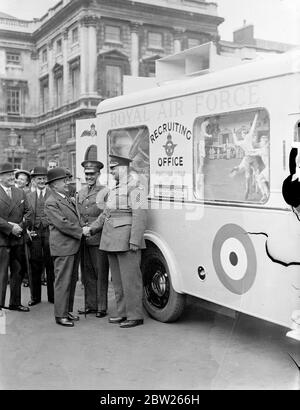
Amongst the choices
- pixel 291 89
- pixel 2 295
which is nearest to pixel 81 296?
pixel 2 295

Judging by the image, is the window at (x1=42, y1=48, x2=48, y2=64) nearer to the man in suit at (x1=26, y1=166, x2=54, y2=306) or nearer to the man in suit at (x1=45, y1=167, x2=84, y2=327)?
the man in suit at (x1=26, y1=166, x2=54, y2=306)

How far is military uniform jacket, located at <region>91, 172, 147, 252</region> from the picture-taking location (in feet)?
17.3

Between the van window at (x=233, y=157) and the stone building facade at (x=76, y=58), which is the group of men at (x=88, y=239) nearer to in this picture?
the van window at (x=233, y=157)

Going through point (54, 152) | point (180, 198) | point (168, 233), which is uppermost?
point (54, 152)

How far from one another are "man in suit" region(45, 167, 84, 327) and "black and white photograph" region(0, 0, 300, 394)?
2 cm

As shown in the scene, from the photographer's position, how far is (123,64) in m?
8.98

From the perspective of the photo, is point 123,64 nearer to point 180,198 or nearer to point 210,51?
point 210,51

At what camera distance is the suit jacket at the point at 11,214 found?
19.3 feet

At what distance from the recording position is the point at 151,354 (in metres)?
4.45

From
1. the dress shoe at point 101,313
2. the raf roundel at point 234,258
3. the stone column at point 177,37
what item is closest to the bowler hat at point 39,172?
the dress shoe at point 101,313

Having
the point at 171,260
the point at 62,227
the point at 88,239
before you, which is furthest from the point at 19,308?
the point at 171,260

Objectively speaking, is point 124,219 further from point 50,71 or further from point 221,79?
point 50,71

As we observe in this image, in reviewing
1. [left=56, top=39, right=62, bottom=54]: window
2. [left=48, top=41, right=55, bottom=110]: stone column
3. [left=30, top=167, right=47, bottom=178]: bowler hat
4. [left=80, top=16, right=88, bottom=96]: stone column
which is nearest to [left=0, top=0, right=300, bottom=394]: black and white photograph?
[left=30, top=167, right=47, bottom=178]: bowler hat
